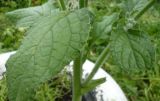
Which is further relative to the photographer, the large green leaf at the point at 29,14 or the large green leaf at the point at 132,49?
the large green leaf at the point at 29,14

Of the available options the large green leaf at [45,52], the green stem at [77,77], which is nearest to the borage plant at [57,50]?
the large green leaf at [45,52]

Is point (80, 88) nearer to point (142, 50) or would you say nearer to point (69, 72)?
point (142, 50)

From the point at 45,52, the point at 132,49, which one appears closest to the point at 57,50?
the point at 45,52

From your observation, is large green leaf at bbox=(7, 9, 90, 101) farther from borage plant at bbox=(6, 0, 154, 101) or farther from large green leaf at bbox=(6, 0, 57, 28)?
large green leaf at bbox=(6, 0, 57, 28)

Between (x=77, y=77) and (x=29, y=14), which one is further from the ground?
(x=29, y=14)

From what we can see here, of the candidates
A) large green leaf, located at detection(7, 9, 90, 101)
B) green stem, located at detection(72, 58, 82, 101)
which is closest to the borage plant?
large green leaf, located at detection(7, 9, 90, 101)

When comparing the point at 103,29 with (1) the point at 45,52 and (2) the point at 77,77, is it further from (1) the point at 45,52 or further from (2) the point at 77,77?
(1) the point at 45,52

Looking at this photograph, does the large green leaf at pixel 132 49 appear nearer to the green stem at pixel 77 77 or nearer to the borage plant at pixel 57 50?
the borage plant at pixel 57 50
